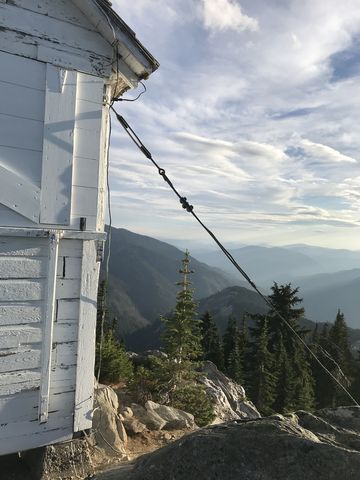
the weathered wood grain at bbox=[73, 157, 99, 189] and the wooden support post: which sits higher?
the weathered wood grain at bbox=[73, 157, 99, 189]

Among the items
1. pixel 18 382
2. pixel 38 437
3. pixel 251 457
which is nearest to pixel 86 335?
pixel 18 382

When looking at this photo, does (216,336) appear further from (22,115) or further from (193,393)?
(22,115)

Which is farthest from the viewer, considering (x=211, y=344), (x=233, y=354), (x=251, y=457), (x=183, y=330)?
(x=211, y=344)

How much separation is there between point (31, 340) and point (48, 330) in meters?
0.25

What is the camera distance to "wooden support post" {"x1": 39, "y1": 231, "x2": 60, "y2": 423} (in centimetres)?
561

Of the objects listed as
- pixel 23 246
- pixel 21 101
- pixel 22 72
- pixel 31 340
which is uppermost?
pixel 22 72

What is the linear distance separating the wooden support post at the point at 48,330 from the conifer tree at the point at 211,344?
4034cm

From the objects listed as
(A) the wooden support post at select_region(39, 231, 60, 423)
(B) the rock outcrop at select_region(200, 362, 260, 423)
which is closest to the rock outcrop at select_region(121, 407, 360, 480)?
(A) the wooden support post at select_region(39, 231, 60, 423)

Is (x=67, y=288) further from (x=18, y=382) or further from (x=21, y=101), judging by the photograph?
(x=21, y=101)

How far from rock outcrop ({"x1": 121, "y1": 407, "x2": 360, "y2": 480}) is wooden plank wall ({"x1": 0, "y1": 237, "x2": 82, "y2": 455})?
1.80 meters

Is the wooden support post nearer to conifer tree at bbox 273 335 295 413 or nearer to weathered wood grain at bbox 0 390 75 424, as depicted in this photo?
weathered wood grain at bbox 0 390 75 424

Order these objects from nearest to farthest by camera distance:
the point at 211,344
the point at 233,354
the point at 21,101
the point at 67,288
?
the point at 21,101, the point at 67,288, the point at 233,354, the point at 211,344

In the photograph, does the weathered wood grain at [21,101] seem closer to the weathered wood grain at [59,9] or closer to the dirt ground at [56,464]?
the weathered wood grain at [59,9]

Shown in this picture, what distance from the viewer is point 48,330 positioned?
18.5 feet
